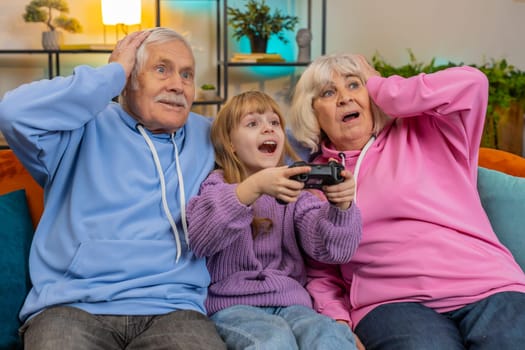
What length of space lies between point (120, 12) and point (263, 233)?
2399 millimetres

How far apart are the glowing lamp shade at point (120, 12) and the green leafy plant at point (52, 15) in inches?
11.4

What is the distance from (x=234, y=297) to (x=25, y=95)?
27.9 inches

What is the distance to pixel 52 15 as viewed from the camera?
3920 millimetres

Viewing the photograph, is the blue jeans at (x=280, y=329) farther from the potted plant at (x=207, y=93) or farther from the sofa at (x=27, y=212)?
the potted plant at (x=207, y=93)

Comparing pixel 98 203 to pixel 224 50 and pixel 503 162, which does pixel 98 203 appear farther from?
pixel 224 50

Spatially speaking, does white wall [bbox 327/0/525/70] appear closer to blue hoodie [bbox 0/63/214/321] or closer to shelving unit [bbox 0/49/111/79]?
shelving unit [bbox 0/49/111/79]

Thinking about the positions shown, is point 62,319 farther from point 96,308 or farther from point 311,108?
point 311,108

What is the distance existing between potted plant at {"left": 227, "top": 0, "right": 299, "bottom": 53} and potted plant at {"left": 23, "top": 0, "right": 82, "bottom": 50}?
99 cm

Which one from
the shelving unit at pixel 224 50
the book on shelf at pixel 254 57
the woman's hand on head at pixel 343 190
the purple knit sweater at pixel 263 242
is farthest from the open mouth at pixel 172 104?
the book on shelf at pixel 254 57

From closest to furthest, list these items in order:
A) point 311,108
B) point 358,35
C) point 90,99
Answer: point 90,99
point 311,108
point 358,35

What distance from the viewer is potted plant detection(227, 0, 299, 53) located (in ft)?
13.1

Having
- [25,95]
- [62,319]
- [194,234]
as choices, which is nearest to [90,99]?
[25,95]

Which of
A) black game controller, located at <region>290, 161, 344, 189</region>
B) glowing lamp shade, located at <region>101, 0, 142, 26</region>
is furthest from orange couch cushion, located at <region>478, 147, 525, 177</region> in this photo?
glowing lamp shade, located at <region>101, 0, 142, 26</region>

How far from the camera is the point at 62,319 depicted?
1.42 metres
